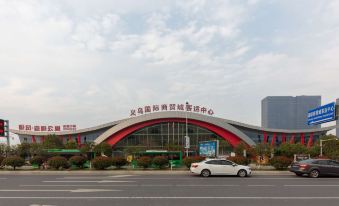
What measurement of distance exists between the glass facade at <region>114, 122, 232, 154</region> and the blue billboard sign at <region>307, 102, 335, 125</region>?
1389 inches

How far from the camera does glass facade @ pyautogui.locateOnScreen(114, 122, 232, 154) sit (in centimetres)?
A: 7288

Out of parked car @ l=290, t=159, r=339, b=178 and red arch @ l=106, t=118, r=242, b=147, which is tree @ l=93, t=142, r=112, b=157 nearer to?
red arch @ l=106, t=118, r=242, b=147

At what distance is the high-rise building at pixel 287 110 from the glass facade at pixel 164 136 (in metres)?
70.1

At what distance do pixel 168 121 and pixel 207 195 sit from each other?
60.2 m

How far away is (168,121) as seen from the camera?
7300cm

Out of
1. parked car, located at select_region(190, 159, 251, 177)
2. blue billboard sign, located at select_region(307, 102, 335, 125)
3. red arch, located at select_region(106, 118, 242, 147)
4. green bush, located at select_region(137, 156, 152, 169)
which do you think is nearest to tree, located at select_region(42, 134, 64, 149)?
red arch, located at select_region(106, 118, 242, 147)

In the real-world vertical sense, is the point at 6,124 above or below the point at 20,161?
above

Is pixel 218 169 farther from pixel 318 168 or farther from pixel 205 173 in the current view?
pixel 318 168

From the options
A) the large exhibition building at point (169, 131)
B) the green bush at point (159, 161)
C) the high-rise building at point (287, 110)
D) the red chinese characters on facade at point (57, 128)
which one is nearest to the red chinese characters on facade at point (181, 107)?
the large exhibition building at point (169, 131)

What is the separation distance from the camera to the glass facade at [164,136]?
72.9m

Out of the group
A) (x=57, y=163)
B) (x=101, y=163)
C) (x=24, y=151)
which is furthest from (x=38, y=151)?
(x=101, y=163)

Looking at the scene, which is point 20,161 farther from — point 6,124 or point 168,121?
point 168,121

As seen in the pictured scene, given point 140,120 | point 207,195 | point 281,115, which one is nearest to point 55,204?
point 207,195

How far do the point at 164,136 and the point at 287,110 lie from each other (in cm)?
7892
